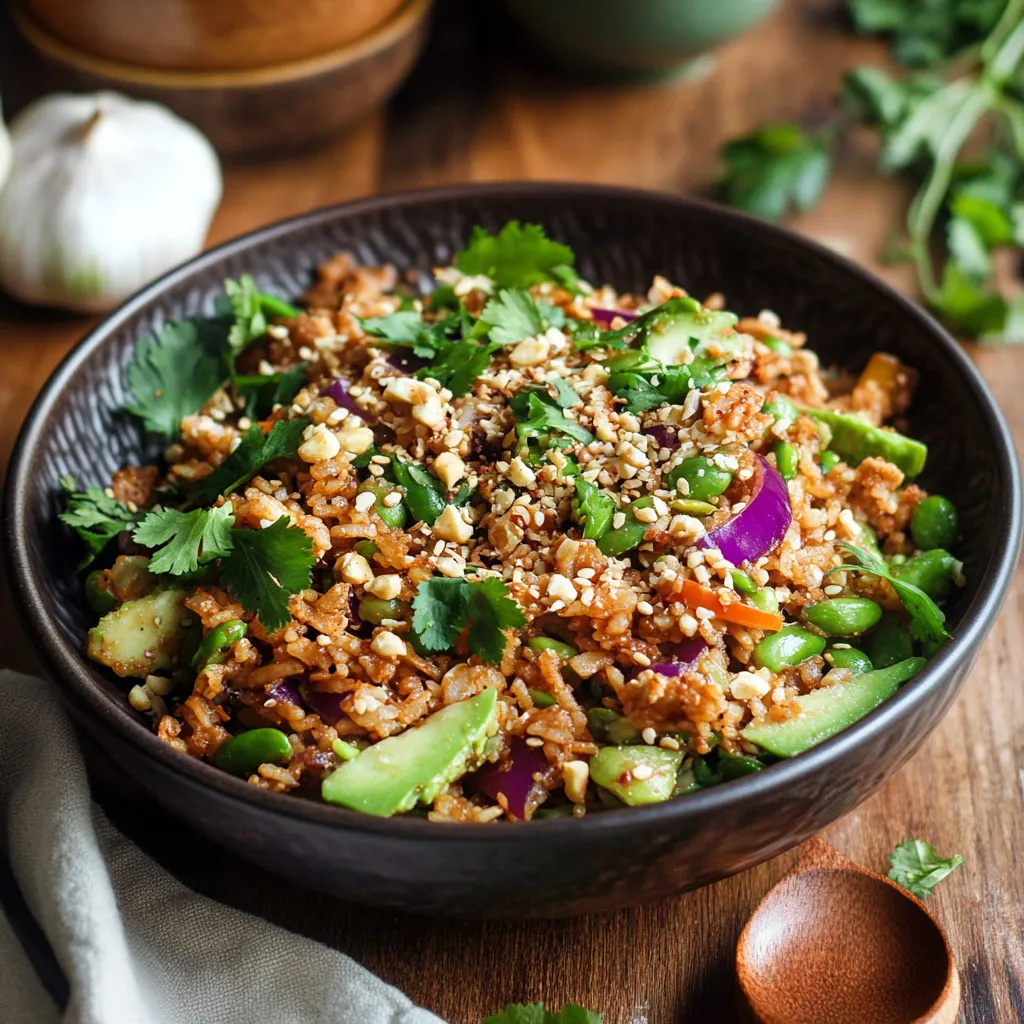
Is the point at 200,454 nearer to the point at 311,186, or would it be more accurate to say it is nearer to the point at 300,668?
the point at 300,668

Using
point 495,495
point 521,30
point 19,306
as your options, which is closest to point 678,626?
point 495,495

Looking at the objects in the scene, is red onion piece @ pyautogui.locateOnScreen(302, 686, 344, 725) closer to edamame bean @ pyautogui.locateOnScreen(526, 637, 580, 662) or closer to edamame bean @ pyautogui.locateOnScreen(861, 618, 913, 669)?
edamame bean @ pyautogui.locateOnScreen(526, 637, 580, 662)

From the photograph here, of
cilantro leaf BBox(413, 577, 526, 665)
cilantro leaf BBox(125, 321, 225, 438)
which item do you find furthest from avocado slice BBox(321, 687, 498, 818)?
cilantro leaf BBox(125, 321, 225, 438)

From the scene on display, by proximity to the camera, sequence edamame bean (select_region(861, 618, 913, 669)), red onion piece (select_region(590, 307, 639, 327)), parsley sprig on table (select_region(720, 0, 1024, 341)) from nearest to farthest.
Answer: edamame bean (select_region(861, 618, 913, 669))
red onion piece (select_region(590, 307, 639, 327))
parsley sprig on table (select_region(720, 0, 1024, 341))

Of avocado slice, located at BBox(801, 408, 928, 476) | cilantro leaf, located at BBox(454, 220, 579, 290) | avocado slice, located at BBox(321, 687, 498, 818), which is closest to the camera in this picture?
avocado slice, located at BBox(321, 687, 498, 818)

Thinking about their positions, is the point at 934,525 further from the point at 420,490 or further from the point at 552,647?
the point at 420,490

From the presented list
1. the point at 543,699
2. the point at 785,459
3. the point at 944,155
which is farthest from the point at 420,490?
the point at 944,155
